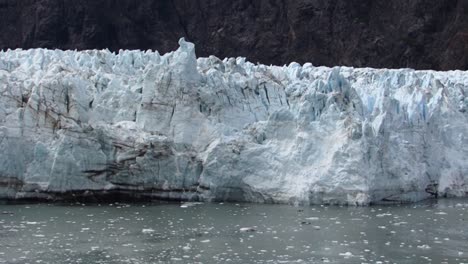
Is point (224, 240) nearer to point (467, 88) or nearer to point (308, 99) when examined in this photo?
point (308, 99)

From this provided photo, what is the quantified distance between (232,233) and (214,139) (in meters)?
2.97

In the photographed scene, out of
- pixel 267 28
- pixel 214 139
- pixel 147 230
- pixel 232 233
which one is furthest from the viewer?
pixel 267 28

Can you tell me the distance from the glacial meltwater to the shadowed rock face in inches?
716

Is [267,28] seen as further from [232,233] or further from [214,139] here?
[232,233]

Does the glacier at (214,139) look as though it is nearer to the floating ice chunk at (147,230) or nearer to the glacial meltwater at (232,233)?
the glacial meltwater at (232,233)

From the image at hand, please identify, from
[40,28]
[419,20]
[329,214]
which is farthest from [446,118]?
[40,28]

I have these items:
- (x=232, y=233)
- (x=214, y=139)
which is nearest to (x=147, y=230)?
(x=232, y=233)

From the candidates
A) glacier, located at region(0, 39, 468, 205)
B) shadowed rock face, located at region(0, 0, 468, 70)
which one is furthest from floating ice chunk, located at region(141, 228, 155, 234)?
shadowed rock face, located at region(0, 0, 468, 70)

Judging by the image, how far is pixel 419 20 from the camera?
100 feet

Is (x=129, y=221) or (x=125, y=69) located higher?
(x=125, y=69)

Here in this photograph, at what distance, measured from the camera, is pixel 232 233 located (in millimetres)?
10727

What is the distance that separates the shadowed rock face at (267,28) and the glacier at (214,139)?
53.6 feet

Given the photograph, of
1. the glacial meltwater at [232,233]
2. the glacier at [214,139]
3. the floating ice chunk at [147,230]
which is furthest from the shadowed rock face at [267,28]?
the floating ice chunk at [147,230]

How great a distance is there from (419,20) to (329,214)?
20.0m
